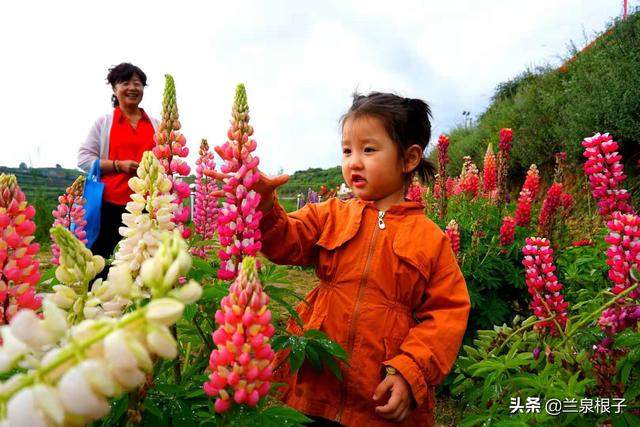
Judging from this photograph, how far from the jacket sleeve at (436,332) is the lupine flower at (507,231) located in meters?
2.33

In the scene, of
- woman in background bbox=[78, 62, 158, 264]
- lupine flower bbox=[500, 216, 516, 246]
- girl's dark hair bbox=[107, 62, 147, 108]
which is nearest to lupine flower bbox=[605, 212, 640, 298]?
lupine flower bbox=[500, 216, 516, 246]

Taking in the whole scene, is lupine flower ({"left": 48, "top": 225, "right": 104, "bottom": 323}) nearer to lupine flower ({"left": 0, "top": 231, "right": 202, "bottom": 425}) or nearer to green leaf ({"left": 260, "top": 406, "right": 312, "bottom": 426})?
lupine flower ({"left": 0, "top": 231, "right": 202, "bottom": 425})

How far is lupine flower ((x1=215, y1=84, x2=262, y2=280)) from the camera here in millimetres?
1339

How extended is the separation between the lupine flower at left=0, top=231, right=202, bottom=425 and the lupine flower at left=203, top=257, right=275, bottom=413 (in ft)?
1.17

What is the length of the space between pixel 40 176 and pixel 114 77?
6264 mm

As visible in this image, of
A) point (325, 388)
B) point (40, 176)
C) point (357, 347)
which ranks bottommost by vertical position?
point (325, 388)

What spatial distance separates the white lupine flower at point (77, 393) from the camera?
0.44m

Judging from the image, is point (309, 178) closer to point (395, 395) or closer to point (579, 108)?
point (579, 108)

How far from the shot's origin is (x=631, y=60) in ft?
26.3

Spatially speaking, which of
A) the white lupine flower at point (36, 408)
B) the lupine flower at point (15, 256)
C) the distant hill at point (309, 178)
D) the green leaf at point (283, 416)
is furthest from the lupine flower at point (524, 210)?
the distant hill at point (309, 178)

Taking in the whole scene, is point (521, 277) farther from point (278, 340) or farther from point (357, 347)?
point (278, 340)

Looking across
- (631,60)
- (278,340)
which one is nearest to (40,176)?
(278,340)

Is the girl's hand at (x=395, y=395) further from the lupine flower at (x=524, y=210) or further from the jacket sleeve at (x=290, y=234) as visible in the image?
the lupine flower at (x=524, y=210)

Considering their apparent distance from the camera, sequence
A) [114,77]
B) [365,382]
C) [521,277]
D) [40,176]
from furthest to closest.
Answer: [40,176] → [114,77] → [521,277] → [365,382]
